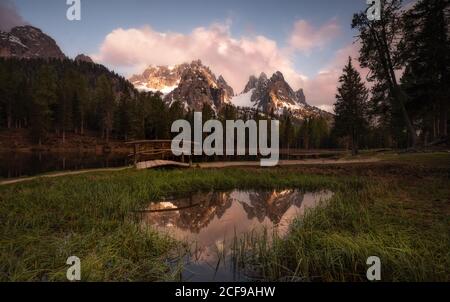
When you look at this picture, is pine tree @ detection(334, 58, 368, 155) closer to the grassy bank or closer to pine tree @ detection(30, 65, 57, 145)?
the grassy bank

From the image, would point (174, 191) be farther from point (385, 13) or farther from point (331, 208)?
point (385, 13)

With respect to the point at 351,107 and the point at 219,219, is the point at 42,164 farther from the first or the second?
the point at 351,107

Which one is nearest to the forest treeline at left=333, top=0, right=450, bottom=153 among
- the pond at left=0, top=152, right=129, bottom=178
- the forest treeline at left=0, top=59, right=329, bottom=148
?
the pond at left=0, top=152, right=129, bottom=178

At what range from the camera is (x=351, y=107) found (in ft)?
144

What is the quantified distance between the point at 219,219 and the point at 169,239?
2.98 metres

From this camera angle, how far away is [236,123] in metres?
92.8

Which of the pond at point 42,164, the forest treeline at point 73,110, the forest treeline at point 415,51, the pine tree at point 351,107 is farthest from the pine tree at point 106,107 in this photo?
the forest treeline at point 415,51

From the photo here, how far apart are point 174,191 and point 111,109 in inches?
2848

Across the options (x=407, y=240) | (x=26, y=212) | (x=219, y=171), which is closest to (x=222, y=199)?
(x=219, y=171)

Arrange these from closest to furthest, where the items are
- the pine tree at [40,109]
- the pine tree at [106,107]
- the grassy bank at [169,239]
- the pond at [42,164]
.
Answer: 1. the grassy bank at [169,239]
2. the pond at [42,164]
3. the pine tree at [40,109]
4. the pine tree at [106,107]

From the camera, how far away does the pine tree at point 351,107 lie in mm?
43750

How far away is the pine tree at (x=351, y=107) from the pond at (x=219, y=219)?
111 ft

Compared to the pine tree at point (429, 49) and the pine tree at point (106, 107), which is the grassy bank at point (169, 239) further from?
the pine tree at point (106, 107)
